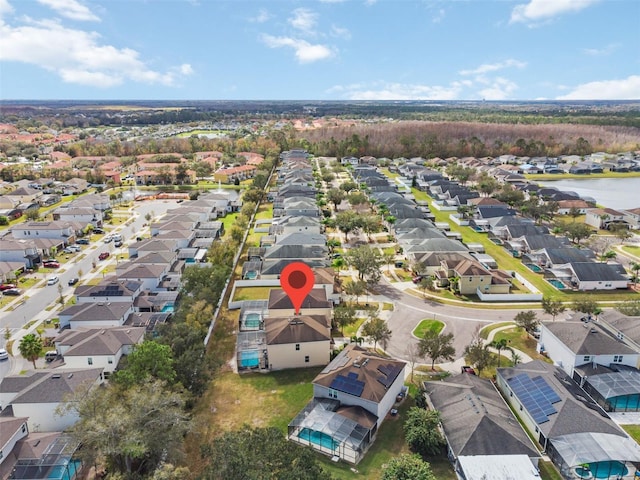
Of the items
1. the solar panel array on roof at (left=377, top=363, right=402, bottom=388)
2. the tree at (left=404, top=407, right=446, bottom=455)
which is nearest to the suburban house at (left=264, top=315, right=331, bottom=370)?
the solar panel array on roof at (left=377, top=363, right=402, bottom=388)

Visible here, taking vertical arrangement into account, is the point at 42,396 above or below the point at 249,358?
above

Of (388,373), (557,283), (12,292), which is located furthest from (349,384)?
(12,292)

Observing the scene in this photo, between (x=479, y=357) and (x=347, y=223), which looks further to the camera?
(x=347, y=223)

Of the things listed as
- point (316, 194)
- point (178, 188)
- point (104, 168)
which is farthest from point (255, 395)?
point (104, 168)

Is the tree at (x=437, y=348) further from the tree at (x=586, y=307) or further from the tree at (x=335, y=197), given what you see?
the tree at (x=335, y=197)

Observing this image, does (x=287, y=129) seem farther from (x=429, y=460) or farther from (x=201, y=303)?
(x=429, y=460)

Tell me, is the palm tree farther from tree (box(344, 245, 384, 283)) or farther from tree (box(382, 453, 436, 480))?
tree (box(382, 453, 436, 480))

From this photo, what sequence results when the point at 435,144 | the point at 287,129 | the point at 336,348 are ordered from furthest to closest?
the point at 287,129, the point at 435,144, the point at 336,348

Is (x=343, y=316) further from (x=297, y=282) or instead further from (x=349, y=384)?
(x=349, y=384)
